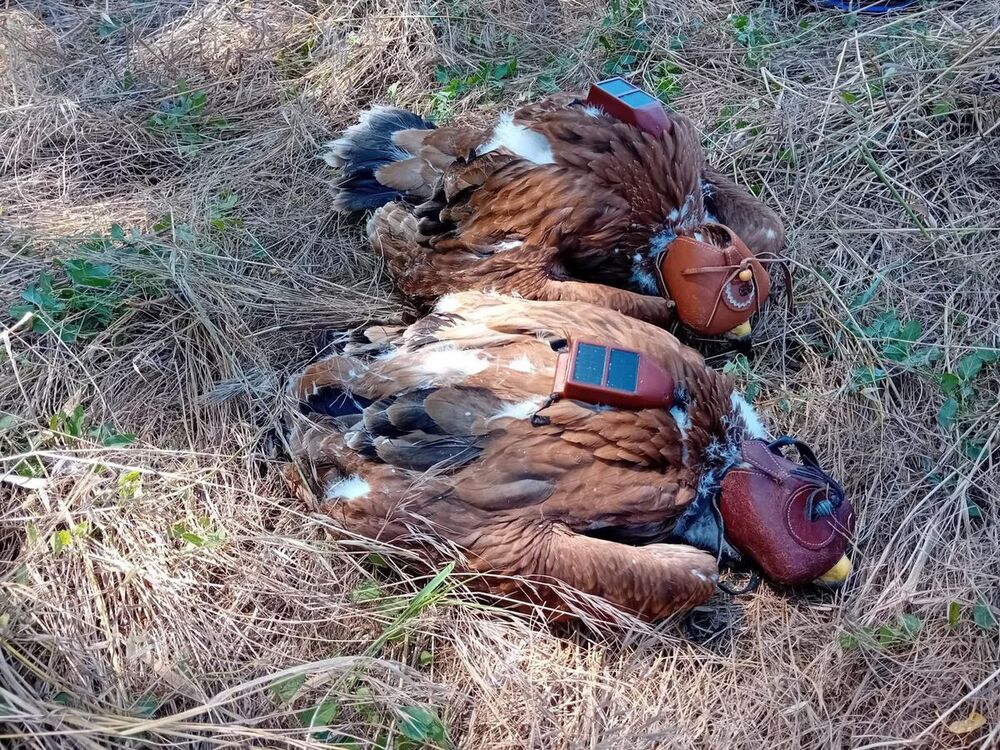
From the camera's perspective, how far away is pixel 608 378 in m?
2.43

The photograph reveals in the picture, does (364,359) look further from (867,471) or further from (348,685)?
(867,471)

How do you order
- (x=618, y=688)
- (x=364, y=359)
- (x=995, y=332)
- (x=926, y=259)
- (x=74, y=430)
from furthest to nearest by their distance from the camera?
(x=926, y=259) < (x=995, y=332) < (x=364, y=359) < (x=74, y=430) < (x=618, y=688)

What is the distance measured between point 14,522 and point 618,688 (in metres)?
1.77

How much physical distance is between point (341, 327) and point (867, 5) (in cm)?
330

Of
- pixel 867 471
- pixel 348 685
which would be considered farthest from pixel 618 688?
pixel 867 471

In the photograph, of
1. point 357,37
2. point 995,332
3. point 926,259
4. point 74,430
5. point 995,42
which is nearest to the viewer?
point 74,430

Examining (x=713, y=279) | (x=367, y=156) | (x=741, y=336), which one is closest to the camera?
(x=713, y=279)

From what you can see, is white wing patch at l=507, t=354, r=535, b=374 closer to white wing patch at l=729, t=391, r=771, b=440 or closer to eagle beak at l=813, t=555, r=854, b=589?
white wing patch at l=729, t=391, r=771, b=440

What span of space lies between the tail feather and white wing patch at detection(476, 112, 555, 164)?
1.63ft

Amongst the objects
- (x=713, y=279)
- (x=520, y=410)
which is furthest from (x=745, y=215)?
(x=520, y=410)

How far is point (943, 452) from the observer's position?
2.79 metres

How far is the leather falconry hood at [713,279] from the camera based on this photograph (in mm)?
2951

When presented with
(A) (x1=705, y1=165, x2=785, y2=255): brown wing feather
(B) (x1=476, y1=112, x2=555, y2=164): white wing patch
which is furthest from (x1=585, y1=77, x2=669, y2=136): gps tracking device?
(A) (x1=705, y1=165, x2=785, y2=255): brown wing feather

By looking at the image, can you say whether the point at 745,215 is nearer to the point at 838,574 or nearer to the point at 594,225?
the point at 594,225
